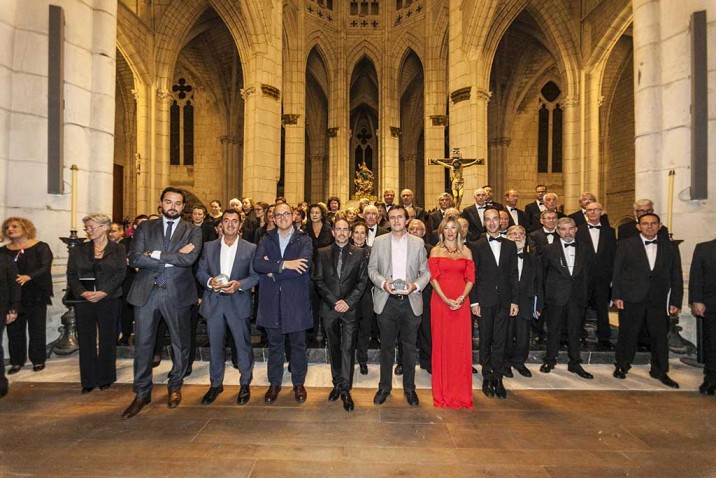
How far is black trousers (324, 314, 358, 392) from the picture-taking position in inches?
156

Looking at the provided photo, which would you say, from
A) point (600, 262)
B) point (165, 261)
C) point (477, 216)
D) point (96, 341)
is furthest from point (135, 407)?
point (600, 262)

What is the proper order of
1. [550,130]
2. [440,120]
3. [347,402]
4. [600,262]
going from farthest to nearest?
1. [550,130]
2. [440,120]
3. [600,262]
4. [347,402]

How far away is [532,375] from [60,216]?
652cm

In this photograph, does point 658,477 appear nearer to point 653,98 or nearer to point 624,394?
point 624,394

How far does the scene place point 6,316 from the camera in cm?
411

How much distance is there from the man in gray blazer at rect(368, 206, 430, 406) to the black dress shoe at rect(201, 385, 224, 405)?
154 centimetres

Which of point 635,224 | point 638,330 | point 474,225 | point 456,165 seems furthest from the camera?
point 456,165

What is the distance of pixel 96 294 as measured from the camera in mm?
4043

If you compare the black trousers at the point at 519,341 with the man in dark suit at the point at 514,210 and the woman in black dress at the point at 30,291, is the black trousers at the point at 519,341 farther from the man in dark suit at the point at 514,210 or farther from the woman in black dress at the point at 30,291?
the woman in black dress at the point at 30,291

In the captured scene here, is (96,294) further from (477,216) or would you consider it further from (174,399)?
(477,216)

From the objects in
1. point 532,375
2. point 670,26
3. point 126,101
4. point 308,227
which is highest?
point 126,101

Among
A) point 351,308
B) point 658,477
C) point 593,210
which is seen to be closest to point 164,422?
point 351,308

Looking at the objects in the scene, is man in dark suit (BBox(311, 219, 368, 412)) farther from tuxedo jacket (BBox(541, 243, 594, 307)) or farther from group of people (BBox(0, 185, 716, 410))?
tuxedo jacket (BBox(541, 243, 594, 307))

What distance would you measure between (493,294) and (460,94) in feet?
32.5
